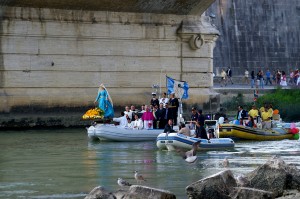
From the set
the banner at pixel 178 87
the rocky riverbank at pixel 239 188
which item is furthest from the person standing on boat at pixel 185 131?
the rocky riverbank at pixel 239 188

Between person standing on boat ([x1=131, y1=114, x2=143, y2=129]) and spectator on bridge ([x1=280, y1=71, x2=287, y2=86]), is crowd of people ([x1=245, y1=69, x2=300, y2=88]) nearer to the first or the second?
spectator on bridge ([x1=280, y1=71, x2=287, y2=86])

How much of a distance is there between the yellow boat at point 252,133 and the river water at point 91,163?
2.54 feet

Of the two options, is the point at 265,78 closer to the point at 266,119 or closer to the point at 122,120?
the point at 266,119

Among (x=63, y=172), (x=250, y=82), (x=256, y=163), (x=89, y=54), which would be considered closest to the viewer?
(x=63, y=172)

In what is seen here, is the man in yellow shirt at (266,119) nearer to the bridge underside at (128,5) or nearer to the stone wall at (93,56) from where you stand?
the stone wall at (93,56)

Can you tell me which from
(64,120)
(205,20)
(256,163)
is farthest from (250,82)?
(256,163)

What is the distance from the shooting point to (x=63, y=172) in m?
23.9

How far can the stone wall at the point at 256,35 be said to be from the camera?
69.2 m

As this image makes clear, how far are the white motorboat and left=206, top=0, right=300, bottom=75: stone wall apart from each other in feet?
113

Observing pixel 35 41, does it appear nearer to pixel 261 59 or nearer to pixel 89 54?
pixel 89 54

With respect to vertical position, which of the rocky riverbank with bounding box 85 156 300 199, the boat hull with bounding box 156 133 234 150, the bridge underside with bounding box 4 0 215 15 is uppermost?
the bridge underside with bounding box 4 0 215 15

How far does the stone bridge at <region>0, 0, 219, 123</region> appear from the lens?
35.5 meters

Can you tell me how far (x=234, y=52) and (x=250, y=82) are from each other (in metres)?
5.17

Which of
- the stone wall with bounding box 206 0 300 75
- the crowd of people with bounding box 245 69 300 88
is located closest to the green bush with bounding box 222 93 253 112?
the crowd of people with bounding box 245 69 300 88
